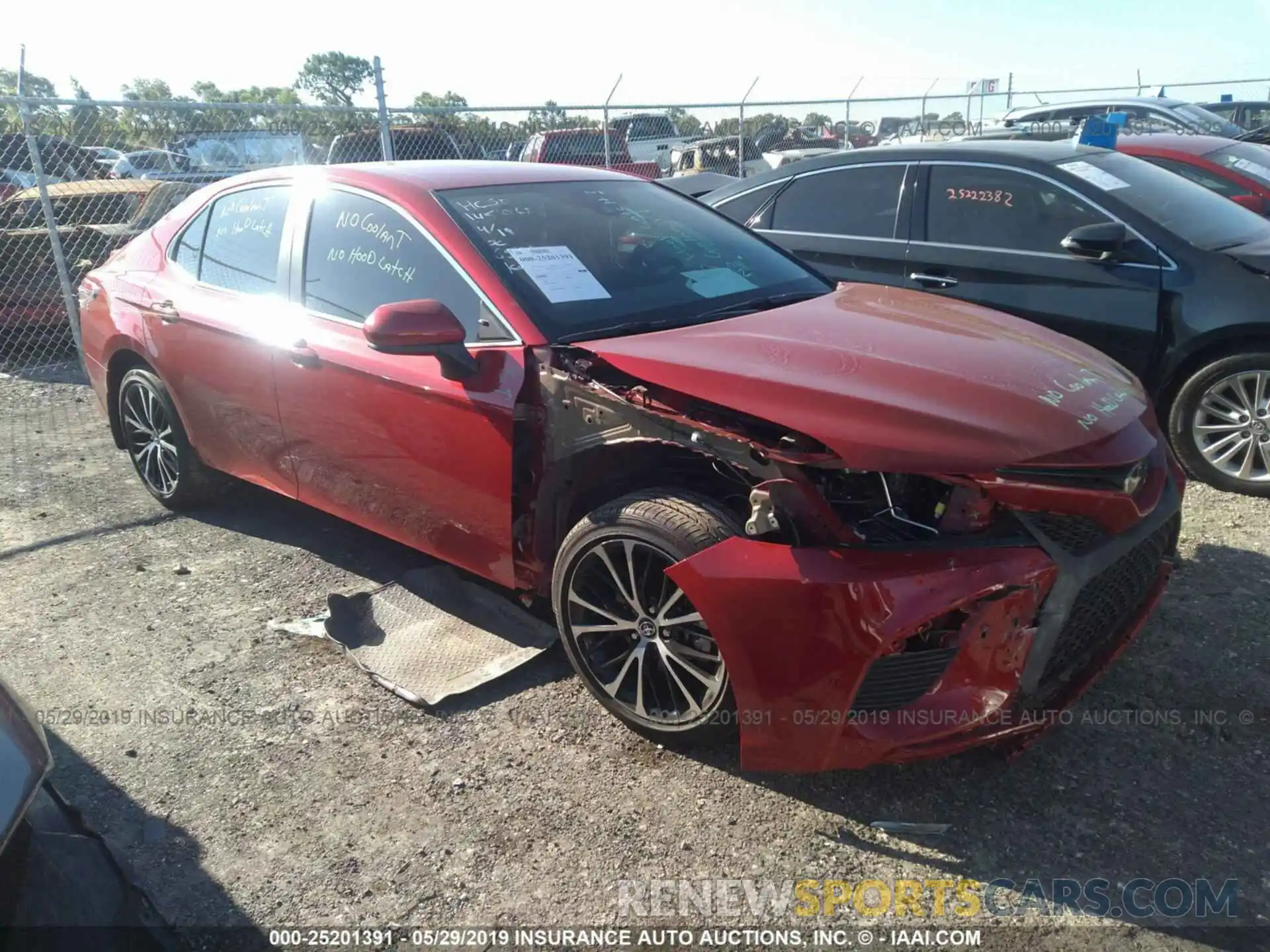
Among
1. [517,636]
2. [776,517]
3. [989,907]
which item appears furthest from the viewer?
[517,636]

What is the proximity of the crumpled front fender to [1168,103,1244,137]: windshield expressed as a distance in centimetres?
1335

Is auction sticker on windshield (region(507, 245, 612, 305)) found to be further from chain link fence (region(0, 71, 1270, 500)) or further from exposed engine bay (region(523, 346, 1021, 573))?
chain link fence (region(0, 71, 1270, 500))

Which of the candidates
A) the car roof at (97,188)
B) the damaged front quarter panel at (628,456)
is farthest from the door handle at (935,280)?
the car roof at (97,188)

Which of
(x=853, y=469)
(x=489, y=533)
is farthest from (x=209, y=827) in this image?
(x=853, y=469)

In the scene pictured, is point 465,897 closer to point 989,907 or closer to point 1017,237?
point 989,907

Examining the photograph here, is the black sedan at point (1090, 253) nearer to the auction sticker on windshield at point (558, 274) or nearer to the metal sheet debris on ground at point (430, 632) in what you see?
the auction sticker on windshield at point (558, 274)

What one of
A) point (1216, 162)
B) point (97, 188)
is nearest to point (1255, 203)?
point (1216, 162)

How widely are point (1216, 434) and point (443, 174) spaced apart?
12.1 ft

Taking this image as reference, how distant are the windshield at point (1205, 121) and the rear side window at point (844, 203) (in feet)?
32.7

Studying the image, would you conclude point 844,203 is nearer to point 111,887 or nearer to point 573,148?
point 111,887

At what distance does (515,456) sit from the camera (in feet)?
10.0

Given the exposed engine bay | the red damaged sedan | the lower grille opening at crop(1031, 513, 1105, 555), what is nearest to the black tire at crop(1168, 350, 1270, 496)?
the red damaged sedan

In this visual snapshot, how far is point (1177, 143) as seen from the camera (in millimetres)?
8281

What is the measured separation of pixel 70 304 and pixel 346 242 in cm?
586
